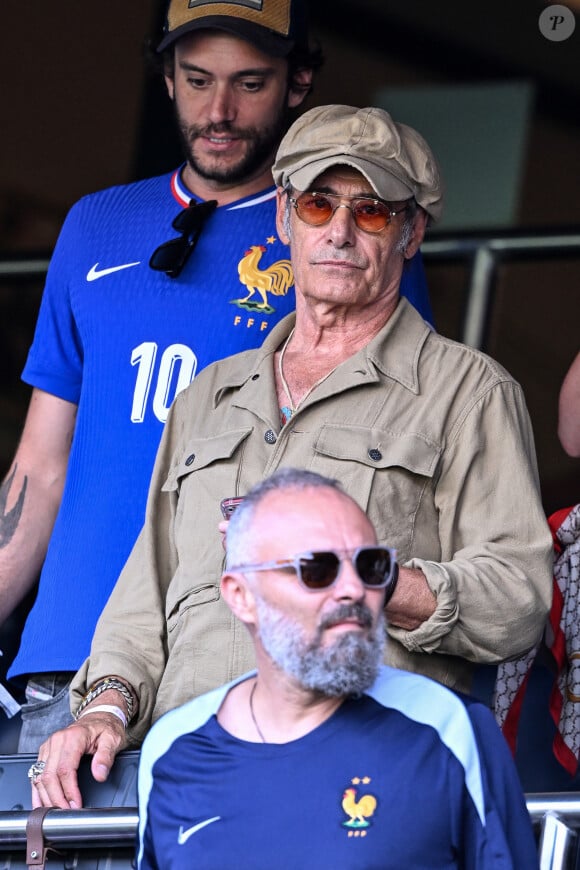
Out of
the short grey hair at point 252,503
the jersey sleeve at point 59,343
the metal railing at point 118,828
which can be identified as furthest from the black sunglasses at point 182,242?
the metal railing at point 118,828

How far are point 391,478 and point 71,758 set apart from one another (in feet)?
2.61

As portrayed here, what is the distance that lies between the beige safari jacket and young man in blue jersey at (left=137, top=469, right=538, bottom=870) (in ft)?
1.53

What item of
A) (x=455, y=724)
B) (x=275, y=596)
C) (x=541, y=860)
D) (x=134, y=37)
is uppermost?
(x=134, y=37)

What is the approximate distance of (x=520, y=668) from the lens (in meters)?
3.54

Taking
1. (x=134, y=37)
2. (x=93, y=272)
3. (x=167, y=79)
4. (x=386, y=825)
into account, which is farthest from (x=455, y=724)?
(x=134, y=37)

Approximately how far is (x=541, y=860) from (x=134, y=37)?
→ 5.45m

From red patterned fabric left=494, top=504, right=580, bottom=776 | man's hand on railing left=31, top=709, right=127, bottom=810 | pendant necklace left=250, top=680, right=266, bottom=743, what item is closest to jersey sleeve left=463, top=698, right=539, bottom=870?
pendant necklace left=250, top=680, right=266, bottom=743

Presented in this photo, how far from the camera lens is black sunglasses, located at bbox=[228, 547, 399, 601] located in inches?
95.0

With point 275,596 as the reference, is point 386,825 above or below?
below

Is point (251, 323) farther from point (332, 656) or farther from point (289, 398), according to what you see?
point (332, 656)

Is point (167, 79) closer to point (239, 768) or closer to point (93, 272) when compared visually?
point (93, 272)

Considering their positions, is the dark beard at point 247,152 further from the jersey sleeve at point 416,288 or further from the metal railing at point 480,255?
the metal railing at point 480,255

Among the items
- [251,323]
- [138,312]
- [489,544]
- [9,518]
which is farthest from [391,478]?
[9,518]

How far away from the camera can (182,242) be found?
3.91 m
